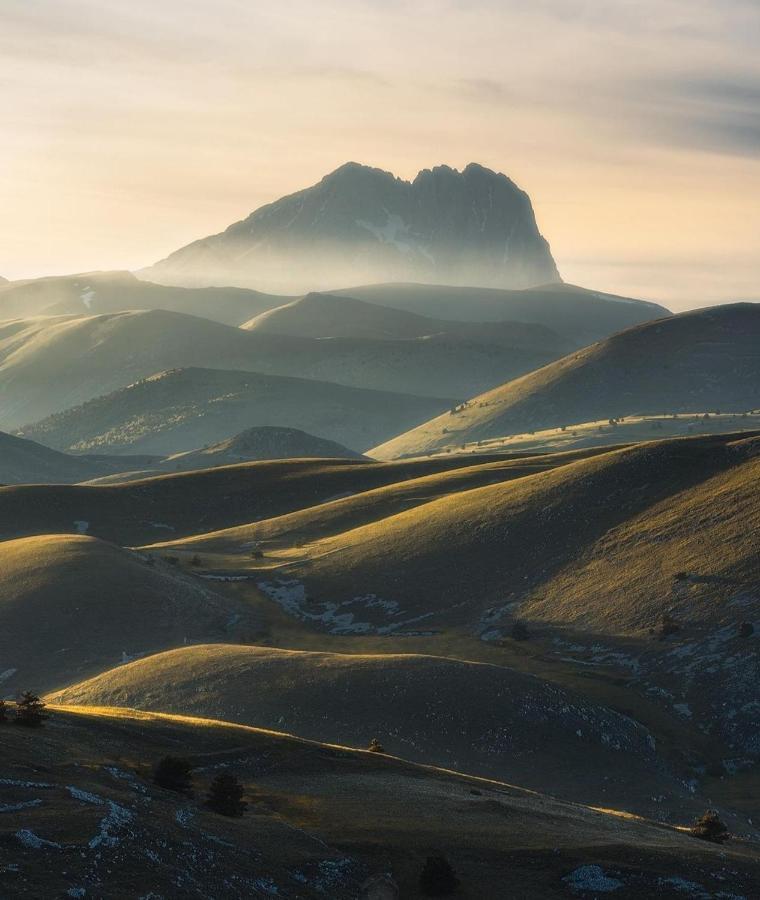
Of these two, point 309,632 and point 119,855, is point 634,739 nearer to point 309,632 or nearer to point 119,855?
point 309,632

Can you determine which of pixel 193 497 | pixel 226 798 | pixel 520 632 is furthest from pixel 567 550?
pixel 226 798

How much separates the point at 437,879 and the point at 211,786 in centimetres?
784

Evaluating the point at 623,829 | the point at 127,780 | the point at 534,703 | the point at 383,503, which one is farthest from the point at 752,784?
the point at 383,503

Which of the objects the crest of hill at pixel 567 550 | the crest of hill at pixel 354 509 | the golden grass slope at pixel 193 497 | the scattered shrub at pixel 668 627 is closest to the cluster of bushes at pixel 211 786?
the scattered shrub at pixel 668 627

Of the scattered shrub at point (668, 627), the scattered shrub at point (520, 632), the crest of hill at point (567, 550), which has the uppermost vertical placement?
the crest of hill at point (567, 550)

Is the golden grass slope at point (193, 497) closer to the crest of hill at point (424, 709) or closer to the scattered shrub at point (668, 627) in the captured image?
the crest of hill at point (424, 709)

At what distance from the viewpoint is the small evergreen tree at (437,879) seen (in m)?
33.8

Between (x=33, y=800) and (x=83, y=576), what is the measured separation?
72268mm

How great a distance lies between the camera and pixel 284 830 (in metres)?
35.8

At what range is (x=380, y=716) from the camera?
2776 inches

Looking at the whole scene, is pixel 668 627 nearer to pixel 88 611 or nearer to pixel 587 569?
pixel 587 569

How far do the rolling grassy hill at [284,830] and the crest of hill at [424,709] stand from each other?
1942cm

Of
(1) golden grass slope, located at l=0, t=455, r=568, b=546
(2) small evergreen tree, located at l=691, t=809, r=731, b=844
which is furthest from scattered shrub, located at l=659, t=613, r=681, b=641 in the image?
(1) golden grass slope, located at l=0, t=455, r=568, b=546

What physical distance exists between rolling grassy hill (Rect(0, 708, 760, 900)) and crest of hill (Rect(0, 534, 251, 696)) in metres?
44.0
